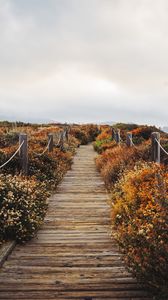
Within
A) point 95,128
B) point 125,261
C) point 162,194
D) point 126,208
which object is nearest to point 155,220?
point 162,194

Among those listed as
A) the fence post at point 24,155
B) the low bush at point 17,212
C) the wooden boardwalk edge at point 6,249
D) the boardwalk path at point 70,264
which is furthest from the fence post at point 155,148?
the wooden boardwalk edge at point 6,249

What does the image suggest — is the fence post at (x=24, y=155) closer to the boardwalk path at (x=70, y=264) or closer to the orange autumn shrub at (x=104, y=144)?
the boardwalk path at (x=70, y=264)

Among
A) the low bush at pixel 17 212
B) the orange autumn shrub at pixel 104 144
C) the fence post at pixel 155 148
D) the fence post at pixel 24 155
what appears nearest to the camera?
the low bush at pixel 17 212

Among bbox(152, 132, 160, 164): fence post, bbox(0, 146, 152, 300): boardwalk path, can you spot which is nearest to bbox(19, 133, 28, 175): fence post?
bbox(0, 146, 152, 300): boardwalk path

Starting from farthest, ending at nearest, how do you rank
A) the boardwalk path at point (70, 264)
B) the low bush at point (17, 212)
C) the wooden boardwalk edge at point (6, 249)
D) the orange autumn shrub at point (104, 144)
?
→ the orange autumn shrub at point (104, 144), the low bush at point (17, 212), the wooden boardwalk edge at point (6, 249), the boardwalk path at point (70, 264)

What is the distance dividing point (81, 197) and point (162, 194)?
22.3ft

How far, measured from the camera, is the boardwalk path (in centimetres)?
557

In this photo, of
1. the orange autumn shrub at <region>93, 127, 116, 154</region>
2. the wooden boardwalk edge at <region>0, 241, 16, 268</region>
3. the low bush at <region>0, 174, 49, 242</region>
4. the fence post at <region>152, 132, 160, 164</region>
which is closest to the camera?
the wooden boardwalk edge at <region>0, 241, 16, 268</region>

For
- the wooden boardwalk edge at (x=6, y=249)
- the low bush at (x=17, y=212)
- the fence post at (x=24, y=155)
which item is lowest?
the wooden boardwalk edge at (x=6, y=249)

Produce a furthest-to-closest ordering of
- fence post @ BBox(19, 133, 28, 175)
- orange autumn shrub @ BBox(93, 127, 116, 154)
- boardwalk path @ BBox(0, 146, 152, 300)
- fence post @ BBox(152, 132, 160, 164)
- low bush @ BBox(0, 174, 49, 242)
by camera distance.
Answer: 1. orange autumn shrub @ BBox(93, 127, 116, 154)
2. fence post @ BBox(152, 132, 160, 164)
3. fence post @ BBox(19, 133, 28, 175)
4. low bush @ BBox(0, 174, 49, 242)
5. boardwalk path @ BBox(0, 146, 152, 300)

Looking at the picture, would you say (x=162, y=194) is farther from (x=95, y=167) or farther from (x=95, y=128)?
(x=95, y=128)

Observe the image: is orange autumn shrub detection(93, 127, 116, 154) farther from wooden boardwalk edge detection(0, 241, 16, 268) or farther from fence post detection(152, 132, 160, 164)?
wooden boardwalk edge detection(0, 241, 16, 268)

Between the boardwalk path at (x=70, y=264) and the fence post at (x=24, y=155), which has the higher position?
the fence post at (x=24, y=155)

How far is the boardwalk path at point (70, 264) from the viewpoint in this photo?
5.57 m
